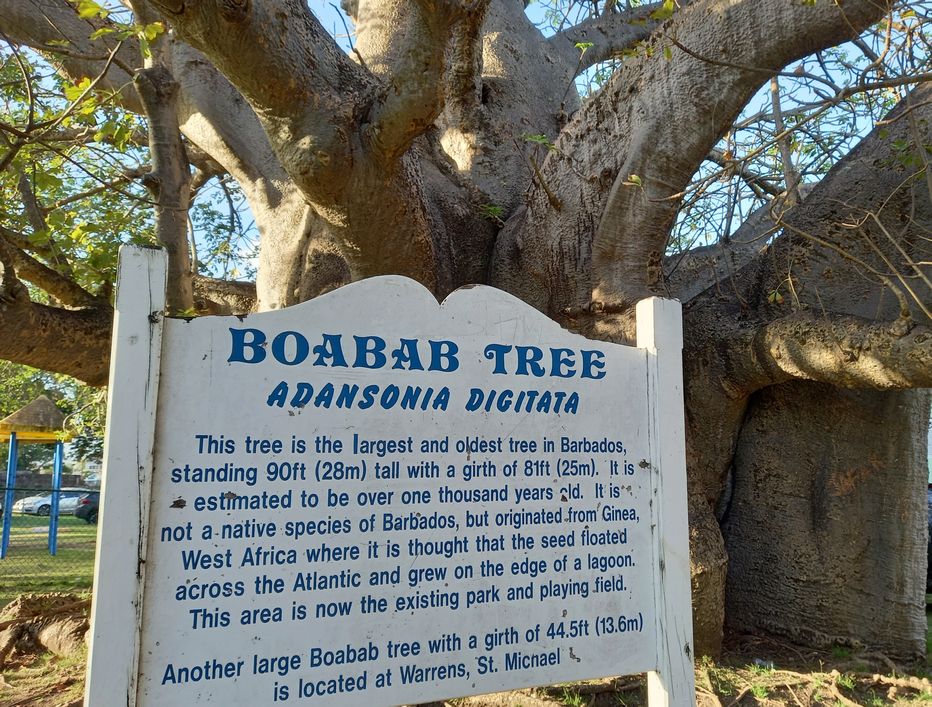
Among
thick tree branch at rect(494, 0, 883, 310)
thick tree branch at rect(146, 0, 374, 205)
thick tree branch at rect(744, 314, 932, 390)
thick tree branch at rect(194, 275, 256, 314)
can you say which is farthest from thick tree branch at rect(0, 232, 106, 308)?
thick tree branch at rect(744, 314, 932, 390)

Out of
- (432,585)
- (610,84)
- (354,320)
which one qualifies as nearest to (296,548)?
(432,585)

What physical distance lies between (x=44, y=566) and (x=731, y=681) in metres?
9.02

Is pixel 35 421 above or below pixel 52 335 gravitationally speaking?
below

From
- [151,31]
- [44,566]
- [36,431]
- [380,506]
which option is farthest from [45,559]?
[380,506]

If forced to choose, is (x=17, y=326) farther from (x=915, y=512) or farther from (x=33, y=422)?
(x=33, y=422)

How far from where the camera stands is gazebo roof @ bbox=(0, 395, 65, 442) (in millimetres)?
11102

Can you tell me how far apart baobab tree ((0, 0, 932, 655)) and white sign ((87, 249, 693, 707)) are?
1.56m

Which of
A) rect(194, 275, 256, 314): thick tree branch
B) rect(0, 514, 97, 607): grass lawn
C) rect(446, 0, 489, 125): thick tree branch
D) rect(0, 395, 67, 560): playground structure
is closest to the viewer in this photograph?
rect(446, 0, 489, 125): thick tree branch

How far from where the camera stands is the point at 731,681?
11.7 ft

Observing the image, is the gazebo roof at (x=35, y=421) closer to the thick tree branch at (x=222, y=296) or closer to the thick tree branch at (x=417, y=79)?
the thick tree branch at (x=222, y=296)

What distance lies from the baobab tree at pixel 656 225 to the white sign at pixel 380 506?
1.56 meters

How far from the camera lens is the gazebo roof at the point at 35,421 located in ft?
36.4

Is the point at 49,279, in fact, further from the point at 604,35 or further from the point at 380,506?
the point at 604,35

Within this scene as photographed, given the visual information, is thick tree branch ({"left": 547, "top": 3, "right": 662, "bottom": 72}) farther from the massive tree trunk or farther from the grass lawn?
the grass lawn
